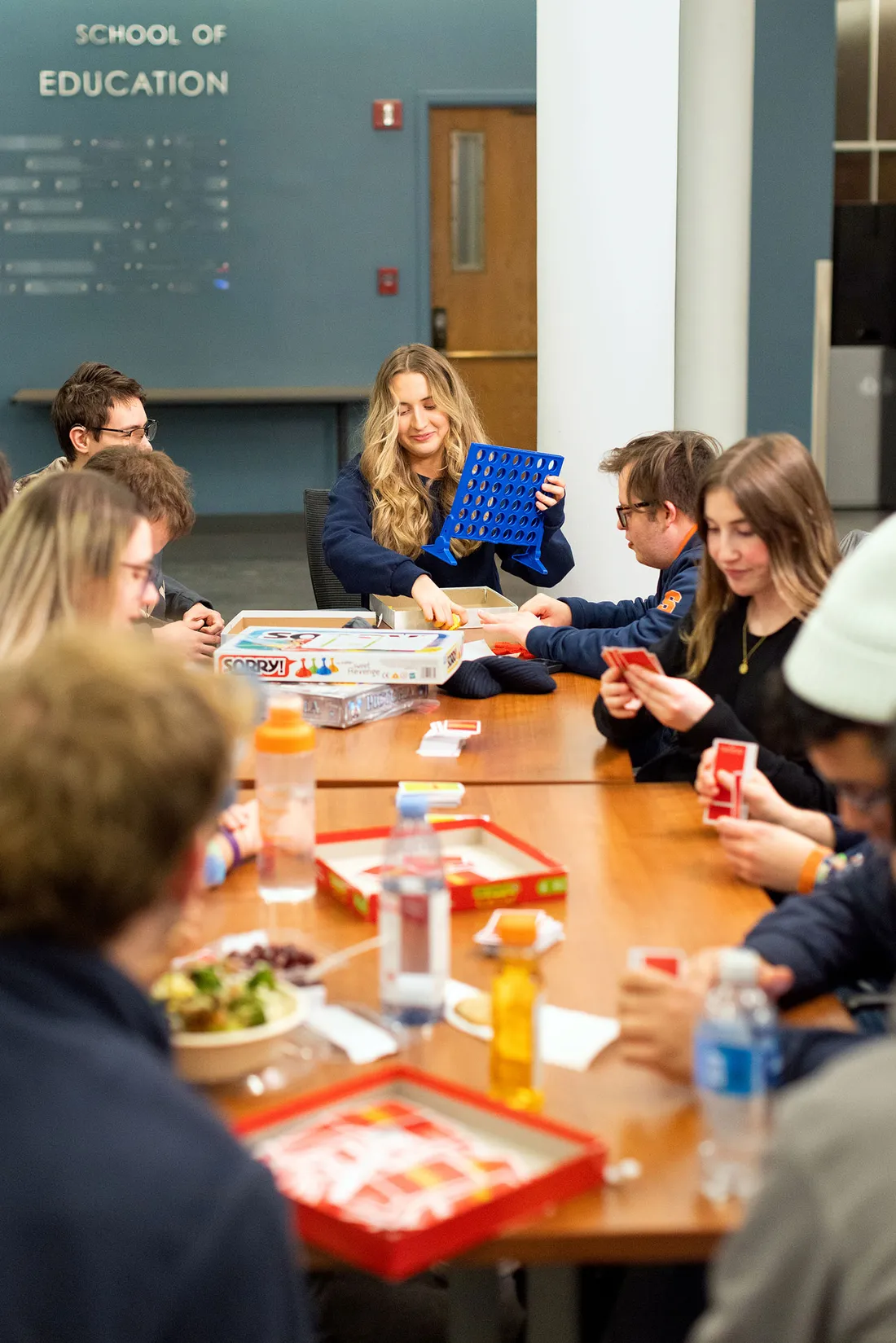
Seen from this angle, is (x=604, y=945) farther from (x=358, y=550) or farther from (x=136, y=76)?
(x=136, y=76)

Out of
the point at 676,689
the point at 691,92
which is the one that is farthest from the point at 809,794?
the point at 691,92

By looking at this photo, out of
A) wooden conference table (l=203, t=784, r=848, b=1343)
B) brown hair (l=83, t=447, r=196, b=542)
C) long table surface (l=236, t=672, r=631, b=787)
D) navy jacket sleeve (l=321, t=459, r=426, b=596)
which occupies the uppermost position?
brown hair (l=83, t=447, r=196, b=542)

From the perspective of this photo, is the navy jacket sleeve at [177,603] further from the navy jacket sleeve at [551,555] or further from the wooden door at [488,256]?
the wooden door at [488,256]

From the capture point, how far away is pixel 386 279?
8.91 m

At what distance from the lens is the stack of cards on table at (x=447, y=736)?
8.50 ft

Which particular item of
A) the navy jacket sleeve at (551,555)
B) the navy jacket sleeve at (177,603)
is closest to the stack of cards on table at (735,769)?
the navy jacket sleeve at (551,555)

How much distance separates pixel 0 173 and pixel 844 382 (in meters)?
5.65

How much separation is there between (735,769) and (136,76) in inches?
308

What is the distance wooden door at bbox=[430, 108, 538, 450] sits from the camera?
8.84 m

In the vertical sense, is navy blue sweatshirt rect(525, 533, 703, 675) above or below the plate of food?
above

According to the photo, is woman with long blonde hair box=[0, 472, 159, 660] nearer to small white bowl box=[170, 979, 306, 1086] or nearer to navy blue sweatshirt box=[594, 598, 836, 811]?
small white bowl box=[170, 979, 306, 1086]

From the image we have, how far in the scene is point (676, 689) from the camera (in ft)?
7.68

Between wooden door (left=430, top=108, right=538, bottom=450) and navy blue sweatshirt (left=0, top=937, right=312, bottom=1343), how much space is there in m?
8.31

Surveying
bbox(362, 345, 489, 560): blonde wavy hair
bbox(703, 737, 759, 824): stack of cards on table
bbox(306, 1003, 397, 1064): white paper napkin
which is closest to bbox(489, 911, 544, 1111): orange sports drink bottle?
bbox(306, 1003, 397, 1064): white paper napkin
